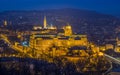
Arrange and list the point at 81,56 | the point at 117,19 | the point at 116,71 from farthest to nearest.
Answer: the point at 117,19, the point at 81,56, the point at 116,71

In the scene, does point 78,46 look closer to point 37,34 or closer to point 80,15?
point 37,34

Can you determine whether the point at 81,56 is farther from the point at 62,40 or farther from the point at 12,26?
the point at 12,26

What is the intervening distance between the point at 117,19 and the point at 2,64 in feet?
77.5

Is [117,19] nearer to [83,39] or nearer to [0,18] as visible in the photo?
[0,18]

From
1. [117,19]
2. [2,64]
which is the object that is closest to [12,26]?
[117,19]

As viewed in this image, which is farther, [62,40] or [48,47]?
[62,40]

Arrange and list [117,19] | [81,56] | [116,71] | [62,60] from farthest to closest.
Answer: [117,19] < [81,56] < [62,60] < [116,71]

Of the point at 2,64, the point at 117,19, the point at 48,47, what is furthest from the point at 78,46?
the point at 117,19

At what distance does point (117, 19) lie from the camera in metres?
45.3

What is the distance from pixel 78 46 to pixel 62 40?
115 inches

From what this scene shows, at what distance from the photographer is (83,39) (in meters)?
34.2

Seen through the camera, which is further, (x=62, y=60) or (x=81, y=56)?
(x=81, y=56)

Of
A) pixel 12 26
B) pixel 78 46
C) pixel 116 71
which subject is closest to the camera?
pixel 116 71

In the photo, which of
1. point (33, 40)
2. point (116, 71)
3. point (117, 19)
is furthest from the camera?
point (117, 19)
